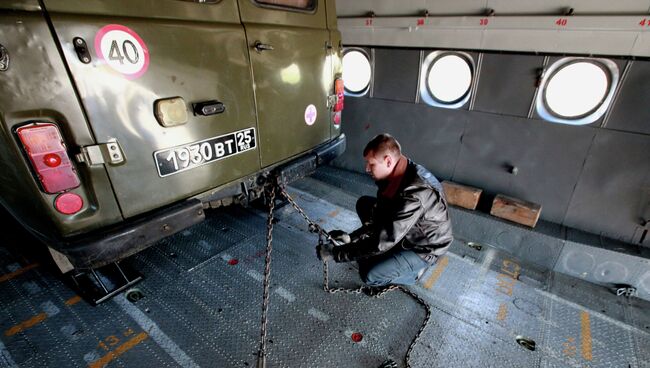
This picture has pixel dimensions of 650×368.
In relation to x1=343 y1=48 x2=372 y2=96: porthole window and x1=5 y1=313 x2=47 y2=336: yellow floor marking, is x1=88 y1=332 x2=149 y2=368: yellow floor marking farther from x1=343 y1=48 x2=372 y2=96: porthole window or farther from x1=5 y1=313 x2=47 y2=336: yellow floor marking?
x1=343 y1=48 x2=372 y2=96: porthole window

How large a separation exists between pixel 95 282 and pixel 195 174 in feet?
5.40

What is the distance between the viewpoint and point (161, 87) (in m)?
1.95

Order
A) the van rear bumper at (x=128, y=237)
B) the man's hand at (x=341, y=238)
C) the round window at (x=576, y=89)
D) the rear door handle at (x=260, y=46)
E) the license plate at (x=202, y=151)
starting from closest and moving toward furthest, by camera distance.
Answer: the van rear bumper at (x=128, y=237) → the license plate at (x=202, y=151) → the rear door handle at (x=260, y=46) → the man's hand at (x=341, y=238) → the round window at (x=576, y=89)

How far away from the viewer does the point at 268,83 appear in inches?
102

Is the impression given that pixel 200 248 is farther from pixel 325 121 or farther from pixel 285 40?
pixel 285 40

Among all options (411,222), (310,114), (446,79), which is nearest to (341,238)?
(411,222)

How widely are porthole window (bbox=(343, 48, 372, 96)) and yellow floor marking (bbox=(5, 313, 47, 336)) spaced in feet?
14.7

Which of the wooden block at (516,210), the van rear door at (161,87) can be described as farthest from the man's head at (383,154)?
the wooden block at (516,210)

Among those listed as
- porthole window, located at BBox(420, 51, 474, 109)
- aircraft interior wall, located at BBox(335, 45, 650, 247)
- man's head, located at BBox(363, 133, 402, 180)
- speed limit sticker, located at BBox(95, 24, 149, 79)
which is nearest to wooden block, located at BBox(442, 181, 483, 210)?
aircraft interior wall, located at BBox(335, 45, 650, 247)

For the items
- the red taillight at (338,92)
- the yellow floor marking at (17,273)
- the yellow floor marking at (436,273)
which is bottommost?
the yellow floor marking at (436,273)

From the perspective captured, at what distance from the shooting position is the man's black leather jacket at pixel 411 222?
2.26 meters

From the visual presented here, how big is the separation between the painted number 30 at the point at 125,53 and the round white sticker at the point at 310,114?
159 centimetres

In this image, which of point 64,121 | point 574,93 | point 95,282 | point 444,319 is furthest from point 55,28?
point 574,93

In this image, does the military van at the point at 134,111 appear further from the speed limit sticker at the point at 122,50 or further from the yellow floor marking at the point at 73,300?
the yellow floor marking at the point at 73,300
